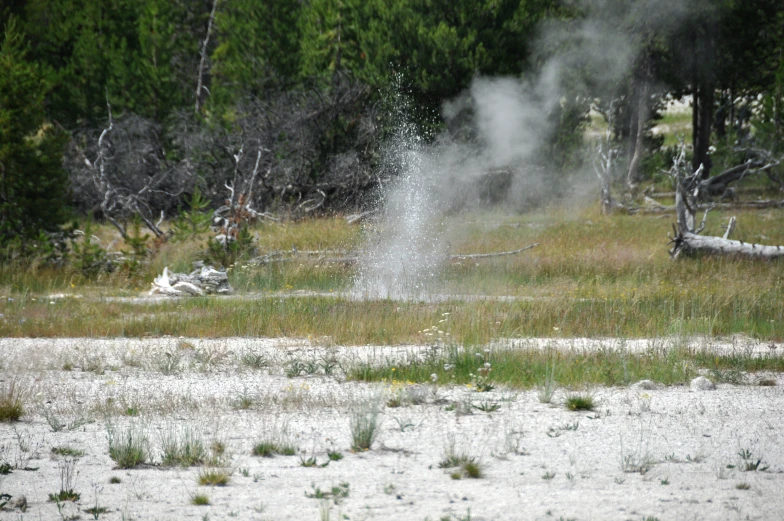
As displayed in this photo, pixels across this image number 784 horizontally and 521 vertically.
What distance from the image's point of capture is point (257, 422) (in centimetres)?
634

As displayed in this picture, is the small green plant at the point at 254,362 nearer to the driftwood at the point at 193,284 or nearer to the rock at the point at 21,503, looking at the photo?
the rock at the point at 21,503

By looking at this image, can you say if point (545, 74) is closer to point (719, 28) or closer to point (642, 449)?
point (719, 28)

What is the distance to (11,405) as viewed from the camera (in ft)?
21.5

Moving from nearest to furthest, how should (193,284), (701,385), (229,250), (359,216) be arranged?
1. (701,385)
2. (193,284)
3. (229,250)
4. (359,216)

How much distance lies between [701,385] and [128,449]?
4.92 metres

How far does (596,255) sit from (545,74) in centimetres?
1145

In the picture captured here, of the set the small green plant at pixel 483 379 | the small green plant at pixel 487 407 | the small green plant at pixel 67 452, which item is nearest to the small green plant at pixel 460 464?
the small green plant at pixel 487 407

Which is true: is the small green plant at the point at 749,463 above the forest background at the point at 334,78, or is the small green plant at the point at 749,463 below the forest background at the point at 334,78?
below

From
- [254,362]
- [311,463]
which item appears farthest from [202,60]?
[311,463]

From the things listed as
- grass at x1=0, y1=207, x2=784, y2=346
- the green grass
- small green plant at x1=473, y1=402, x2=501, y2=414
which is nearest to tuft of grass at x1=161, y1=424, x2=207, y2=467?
small green plant at x1=473, y1=402, x2=501, y2=414

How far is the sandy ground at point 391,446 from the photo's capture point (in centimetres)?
475

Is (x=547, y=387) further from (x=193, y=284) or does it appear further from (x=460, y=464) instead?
(x=193, y=284)

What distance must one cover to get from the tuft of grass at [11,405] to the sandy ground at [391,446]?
0.09m

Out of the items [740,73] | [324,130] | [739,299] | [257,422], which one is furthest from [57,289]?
[740,73]
